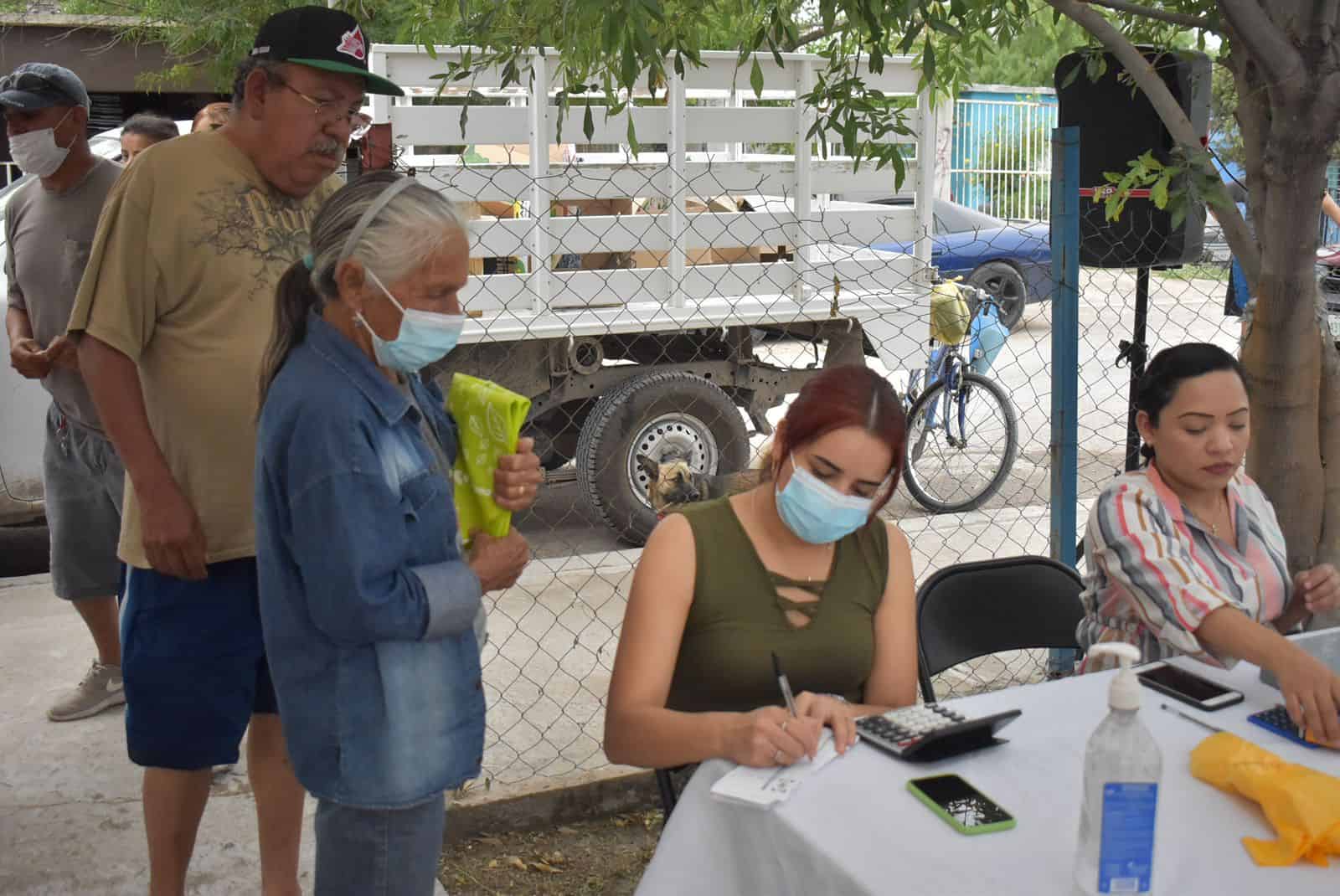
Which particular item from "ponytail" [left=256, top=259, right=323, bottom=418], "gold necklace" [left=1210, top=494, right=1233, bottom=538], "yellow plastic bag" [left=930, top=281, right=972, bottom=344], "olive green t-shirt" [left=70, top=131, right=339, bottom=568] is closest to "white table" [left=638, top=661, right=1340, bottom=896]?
"gold necklace" [left=1210, top=494, right=1233, bottom=538]

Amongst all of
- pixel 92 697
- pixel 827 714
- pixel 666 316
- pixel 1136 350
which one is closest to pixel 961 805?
pixel 827 714

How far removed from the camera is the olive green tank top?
2.31 m

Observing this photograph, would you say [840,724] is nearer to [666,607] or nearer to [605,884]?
[666,607]

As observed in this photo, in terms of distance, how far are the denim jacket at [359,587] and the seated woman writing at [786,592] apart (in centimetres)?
38

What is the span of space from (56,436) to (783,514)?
2.34 meters

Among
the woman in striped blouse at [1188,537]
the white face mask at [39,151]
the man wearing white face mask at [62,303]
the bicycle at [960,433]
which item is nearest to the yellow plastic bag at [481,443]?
the woman in striped blouse at [1188,537]

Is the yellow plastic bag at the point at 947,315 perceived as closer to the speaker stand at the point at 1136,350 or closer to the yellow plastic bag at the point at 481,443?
the speaker stand at the point at 1136,350

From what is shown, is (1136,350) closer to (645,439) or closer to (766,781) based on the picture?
(766,781)

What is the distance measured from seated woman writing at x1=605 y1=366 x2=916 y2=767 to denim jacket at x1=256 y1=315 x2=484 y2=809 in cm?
38

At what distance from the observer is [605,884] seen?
3297mm

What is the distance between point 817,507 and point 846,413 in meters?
0.17

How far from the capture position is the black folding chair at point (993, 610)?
2.79 meters

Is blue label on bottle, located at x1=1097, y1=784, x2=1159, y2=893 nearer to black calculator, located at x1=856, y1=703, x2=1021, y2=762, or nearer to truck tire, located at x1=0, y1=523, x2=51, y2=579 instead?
black calculator, located at x1=856, y1=703, x2=1021, y2=762

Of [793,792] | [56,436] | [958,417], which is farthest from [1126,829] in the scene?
[958,417]
